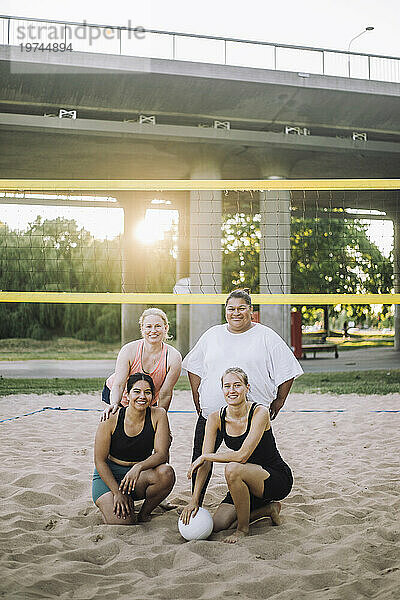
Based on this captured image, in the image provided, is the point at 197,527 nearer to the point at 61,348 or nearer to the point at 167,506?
the point at 167,506

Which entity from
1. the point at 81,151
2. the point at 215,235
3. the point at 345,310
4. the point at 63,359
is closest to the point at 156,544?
the point at 215,235

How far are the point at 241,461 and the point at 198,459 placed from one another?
0.19 meters

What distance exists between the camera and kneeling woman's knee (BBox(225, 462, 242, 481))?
2604 mm

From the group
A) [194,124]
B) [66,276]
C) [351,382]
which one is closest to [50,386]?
[194,124]

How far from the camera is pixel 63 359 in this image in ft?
53.2

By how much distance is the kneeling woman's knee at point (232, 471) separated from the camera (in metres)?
2.60

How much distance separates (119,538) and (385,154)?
30.1 ft

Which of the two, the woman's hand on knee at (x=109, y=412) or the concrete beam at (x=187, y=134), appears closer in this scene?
the woman's hand on knee at (x=109, y=412)

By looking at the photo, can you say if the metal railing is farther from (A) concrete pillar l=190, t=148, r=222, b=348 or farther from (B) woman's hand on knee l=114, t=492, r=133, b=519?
(B) woman's hand on knee l=114, t=492, r=133, b=519

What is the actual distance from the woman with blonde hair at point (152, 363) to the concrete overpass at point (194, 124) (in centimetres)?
556

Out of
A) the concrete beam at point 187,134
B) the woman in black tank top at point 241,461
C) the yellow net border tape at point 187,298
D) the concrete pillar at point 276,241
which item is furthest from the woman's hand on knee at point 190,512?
the concrete pillar at point 276,241

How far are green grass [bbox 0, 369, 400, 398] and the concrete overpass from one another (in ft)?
3.61

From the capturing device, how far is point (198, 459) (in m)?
2.68

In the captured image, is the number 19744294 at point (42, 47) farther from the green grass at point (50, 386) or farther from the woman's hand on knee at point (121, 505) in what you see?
the woman's hand on knee at point (121, 505)
